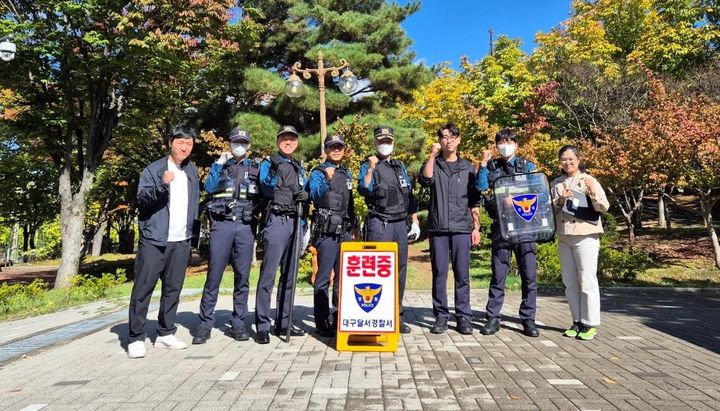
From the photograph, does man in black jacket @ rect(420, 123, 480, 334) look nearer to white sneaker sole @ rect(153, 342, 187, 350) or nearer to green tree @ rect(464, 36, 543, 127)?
white sneaker sole @ rect(153, 342, 187, 350)

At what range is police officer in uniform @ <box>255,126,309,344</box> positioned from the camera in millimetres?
5188

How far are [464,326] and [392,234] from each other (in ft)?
Answer: 4.47

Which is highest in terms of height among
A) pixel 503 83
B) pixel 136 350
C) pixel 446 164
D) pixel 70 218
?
pixel 503 83

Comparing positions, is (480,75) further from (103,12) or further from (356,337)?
(356,337)

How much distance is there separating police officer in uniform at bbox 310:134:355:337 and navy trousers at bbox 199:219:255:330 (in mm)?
764

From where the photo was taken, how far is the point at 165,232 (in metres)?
4.82

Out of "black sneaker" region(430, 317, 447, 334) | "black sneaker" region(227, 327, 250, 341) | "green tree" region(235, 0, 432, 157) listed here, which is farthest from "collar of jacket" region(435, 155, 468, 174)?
"green tree" region(235, 0, 432, 157)

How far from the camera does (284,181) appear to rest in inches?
207

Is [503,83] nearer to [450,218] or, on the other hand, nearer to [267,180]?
[450,218]

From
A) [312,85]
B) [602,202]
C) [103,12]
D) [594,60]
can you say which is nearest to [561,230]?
[602,202]

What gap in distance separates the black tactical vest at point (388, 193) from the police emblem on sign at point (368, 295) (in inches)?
31.9

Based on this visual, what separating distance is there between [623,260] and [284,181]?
398 inches

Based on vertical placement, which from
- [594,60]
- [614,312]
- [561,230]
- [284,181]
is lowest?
[614,312]

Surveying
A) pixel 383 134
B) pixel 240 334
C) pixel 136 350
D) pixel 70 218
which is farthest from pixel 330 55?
pixel 136 350
